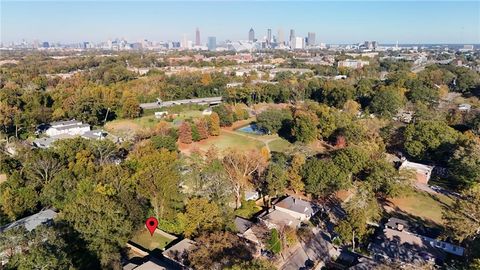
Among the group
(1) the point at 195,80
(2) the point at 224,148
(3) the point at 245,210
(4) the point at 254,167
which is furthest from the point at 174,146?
(1) the point at 195,80

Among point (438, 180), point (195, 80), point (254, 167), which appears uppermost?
point (195, 80)

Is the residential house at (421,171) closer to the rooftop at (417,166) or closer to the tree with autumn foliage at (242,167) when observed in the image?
the rooftop at (417,166)

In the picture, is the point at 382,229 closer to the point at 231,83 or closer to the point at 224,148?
the point at 224,148

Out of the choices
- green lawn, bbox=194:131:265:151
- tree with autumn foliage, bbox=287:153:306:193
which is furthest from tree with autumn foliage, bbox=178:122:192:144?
tree with autumn foliage, bbox=287:153:306:193

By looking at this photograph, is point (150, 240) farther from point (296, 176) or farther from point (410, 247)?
point (410, 247)

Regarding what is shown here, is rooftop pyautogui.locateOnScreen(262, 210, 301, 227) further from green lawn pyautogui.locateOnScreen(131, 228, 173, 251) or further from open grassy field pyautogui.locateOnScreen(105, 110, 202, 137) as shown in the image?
open grassy field pyautogui.locateOnScreen(105, 110, 202, 137)

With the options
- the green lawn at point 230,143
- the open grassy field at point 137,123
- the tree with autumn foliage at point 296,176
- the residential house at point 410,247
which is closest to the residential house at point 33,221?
the tree with autumn foliage at point 296,176
